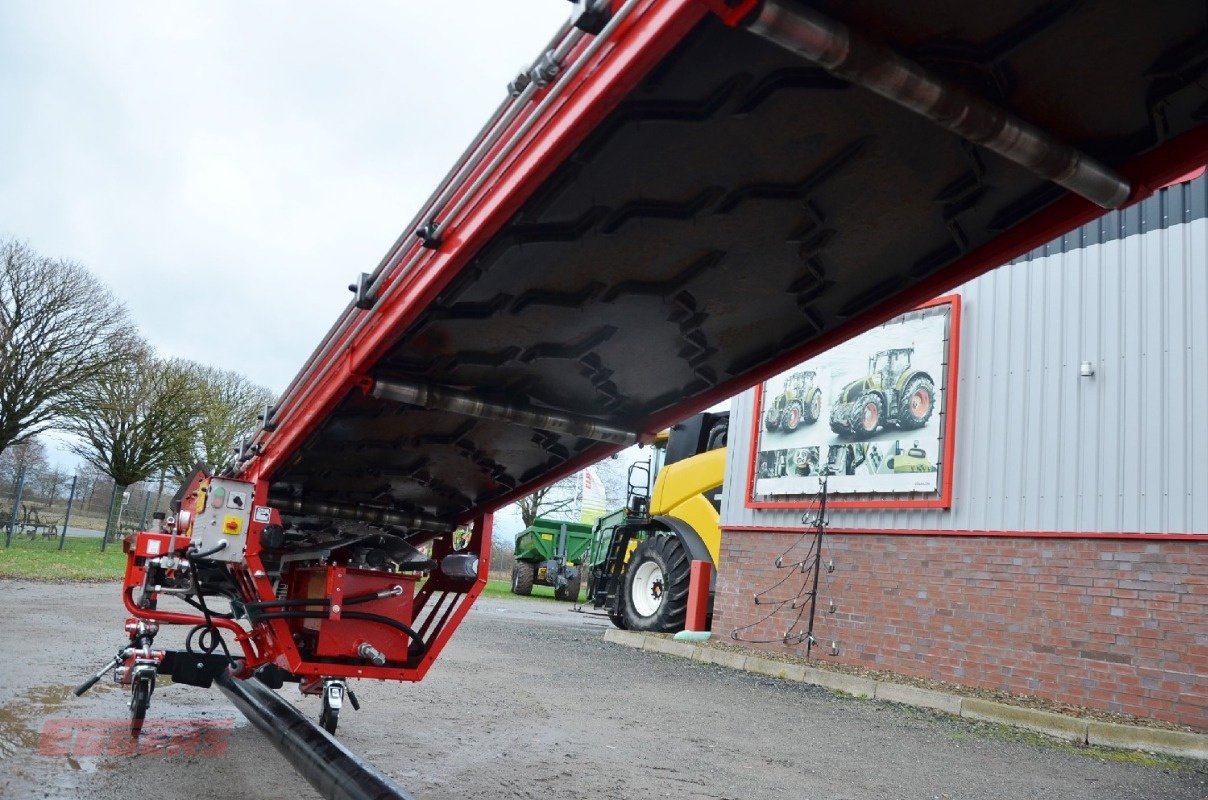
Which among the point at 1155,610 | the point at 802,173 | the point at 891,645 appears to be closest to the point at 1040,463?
the point at 1155,610

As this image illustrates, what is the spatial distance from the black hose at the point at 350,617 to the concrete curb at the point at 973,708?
492cm

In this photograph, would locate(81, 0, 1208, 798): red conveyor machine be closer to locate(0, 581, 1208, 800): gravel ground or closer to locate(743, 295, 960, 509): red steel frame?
locate(0, 581, 1208, 800): gravel ground

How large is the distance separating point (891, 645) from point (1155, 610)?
2538 mm

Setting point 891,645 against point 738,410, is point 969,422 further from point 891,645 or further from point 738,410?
point 738,410

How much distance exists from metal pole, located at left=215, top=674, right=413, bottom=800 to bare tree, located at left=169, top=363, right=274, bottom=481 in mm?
25257

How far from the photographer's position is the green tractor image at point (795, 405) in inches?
424

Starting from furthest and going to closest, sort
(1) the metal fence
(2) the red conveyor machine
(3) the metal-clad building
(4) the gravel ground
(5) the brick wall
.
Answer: (1) the metal fence → (3) the metal-clad building → (5) the brick wall → (4) the gravel ground → (2) the red conveyor machine

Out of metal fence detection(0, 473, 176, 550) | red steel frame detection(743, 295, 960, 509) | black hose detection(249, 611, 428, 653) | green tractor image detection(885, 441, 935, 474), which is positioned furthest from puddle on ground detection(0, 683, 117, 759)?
metal fence detection(0, 473, 176, 550)

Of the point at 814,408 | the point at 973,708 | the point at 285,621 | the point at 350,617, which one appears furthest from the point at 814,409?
the point at 285,621

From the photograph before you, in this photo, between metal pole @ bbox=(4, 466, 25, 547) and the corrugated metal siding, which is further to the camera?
metal pole @ bbox=(4, 466, 25, 547)

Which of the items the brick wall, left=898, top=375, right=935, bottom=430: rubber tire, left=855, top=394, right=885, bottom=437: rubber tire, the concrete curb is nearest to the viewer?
the concrete curb

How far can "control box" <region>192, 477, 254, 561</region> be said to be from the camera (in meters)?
4.62

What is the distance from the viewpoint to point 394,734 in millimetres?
5664

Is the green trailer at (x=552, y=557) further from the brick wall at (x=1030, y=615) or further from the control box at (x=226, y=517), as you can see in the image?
the control box at (x=226, y=517)
